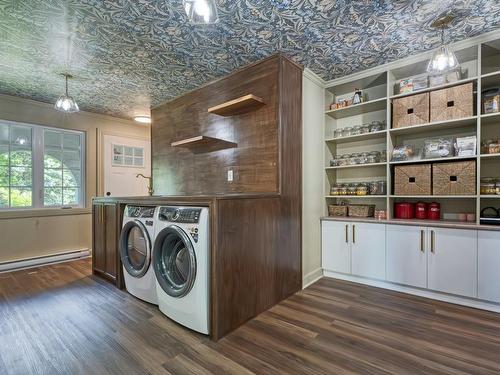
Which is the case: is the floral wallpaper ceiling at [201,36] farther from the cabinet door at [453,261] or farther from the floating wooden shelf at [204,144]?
the cabinet door at [453,261]

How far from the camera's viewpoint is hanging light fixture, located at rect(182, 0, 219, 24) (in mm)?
1464

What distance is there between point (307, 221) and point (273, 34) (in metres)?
1.89

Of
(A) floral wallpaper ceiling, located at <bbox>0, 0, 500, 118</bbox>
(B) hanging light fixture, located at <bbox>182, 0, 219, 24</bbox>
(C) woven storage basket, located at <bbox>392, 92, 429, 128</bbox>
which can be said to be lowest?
(C) woven storage basket, located at <bbox>392, 92, 429, 128</bbox>

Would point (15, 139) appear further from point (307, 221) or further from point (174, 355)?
point (307, 221)

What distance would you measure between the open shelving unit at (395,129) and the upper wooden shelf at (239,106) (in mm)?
1110

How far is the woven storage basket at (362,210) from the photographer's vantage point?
3.00m

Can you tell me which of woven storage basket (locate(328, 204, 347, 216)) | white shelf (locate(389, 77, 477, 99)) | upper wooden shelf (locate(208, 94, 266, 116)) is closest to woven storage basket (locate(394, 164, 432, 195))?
woven storage basket (locate(328, 204, 347, 216))

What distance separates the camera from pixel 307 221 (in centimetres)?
290

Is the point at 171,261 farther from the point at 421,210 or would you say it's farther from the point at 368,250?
the point at 421,210

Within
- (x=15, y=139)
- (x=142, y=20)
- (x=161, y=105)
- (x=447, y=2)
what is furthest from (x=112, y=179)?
(x=447, y=2)

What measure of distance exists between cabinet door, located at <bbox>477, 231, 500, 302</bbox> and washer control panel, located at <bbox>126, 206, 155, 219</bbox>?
287 cm

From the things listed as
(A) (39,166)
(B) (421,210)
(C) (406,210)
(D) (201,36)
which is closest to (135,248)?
(D) (201,36)

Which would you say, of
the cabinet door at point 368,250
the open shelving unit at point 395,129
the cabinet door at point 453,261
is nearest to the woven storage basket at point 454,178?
the open shelving unit at point 395,129

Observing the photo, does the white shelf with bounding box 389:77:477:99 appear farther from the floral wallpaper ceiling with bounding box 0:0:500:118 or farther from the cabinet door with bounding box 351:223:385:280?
the cabinet door with bounding box 351:223:385:280
